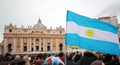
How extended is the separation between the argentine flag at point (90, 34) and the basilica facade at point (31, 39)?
85.9 metres

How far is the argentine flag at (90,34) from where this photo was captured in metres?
5.95

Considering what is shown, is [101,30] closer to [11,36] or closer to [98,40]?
[98,40]

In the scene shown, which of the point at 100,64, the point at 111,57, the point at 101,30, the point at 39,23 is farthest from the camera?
the point at 39,23

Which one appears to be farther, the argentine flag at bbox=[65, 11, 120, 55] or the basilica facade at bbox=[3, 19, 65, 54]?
the basilica facade at bbox=[3, 19, 65, 54]

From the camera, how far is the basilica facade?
92.0 meters

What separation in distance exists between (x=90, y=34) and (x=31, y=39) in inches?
3453

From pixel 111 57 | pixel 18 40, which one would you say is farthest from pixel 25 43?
pixel 111 57

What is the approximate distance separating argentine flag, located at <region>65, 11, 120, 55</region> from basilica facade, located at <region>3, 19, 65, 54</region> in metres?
85.9

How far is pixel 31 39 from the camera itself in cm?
9338

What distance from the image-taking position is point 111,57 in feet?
24.8

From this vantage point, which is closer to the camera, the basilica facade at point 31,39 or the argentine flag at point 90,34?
the argentine flag at point 90,34

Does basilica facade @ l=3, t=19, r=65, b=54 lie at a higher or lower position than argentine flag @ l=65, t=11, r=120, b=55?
lower

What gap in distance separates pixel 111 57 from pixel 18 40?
3399 inches

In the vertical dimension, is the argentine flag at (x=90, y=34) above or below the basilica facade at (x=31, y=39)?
above
